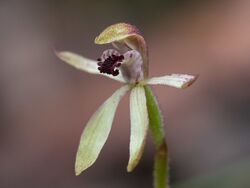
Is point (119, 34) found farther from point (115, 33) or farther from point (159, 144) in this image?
point (159, 144)

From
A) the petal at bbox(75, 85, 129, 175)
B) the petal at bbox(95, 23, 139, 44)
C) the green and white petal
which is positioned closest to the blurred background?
the green and white petal

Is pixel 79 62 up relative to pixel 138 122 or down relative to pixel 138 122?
up

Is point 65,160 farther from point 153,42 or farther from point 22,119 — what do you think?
point 153,42

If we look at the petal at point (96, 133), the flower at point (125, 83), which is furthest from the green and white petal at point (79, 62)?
the petal at point (96, 133)

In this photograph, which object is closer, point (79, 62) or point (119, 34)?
point (119, 34)

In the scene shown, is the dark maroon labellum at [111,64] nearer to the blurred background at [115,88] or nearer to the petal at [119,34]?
the petal at [119,34]

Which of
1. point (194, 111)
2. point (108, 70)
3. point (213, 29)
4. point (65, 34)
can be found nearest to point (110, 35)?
point (108, 70)

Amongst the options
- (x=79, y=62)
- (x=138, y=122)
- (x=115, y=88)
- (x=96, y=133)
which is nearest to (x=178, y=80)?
(x=138, y=122)
